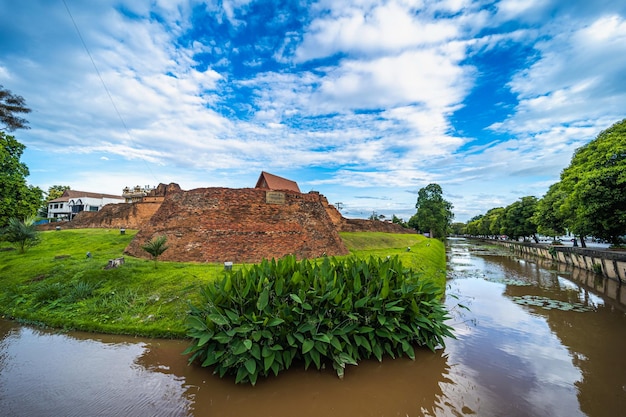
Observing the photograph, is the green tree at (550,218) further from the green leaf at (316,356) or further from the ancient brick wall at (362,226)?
the green leaf at (316,356)

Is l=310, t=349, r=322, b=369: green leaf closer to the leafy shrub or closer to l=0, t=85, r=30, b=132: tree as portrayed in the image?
the leafy shrub

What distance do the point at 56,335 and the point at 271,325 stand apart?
5.54 metres

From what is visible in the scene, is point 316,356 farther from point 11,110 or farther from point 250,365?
point 11,110

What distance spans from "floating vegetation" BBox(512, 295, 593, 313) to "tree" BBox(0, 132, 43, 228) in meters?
19.5

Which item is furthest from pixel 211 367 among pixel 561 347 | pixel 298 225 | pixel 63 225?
pixel 63 225

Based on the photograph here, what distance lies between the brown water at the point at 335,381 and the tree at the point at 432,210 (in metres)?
35.8

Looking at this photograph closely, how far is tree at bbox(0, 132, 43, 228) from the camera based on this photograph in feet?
37.5

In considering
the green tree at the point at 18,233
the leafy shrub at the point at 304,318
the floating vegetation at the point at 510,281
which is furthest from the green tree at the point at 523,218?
the green tree at the point at 18,233

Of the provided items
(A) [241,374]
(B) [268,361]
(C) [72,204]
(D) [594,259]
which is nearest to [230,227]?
(A) [241,374]

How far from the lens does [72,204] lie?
42.6 m

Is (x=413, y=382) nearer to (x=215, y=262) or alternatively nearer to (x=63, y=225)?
(x=215, y=262)

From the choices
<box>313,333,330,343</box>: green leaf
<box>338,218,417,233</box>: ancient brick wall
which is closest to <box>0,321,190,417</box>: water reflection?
<box>313,333,330,343</box>: green leaf

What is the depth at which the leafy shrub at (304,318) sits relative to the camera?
3742 millimetres

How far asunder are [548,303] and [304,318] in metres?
9.91
